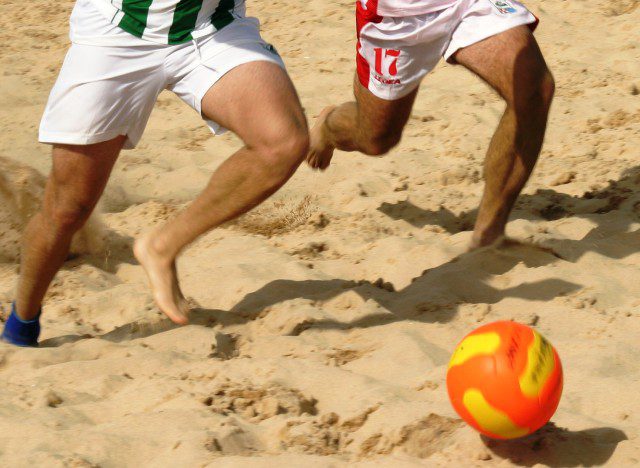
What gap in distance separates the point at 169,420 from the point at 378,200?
2.27m

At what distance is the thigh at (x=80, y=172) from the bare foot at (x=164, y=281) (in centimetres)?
27

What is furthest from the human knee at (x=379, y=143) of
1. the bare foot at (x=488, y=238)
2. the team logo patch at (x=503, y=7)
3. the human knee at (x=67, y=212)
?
the human knee at (x=67, y=212)

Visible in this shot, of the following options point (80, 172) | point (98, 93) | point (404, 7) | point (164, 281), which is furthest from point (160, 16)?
point (404, 7)

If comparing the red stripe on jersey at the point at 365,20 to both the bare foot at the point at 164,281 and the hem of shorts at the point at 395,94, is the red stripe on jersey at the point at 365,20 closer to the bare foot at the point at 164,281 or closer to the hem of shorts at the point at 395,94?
the hem of shorts at the point at 395,94

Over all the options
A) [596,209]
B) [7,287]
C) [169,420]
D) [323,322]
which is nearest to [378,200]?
[596,209]

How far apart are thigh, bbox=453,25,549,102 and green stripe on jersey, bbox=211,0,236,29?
0.95 m

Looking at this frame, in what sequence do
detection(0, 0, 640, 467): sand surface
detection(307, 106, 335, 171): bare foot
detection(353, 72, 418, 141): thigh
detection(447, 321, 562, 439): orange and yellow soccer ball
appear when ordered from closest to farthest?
detection(447, 321, 562, 439): orange and yellow soccer ball → detection(0, 0, 640, 467): sand surface → detection(353, 72, 418, 141): thigh → detection(307, 106, 335, 171): bare foot

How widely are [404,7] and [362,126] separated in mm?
642

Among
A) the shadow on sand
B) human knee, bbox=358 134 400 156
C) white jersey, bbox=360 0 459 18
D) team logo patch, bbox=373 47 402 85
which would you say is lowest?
human knee, bbox=358 134 400 156

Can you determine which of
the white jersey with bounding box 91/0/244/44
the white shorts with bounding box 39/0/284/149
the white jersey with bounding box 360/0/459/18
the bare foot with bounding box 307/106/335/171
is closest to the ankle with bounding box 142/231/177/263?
the white shorts with bounding box 39/0/284/149

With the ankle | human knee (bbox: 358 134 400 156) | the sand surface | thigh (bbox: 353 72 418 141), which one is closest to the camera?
the sand surface

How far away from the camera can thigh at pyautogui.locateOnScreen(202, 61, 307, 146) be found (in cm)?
313

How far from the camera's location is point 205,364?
3.14 meters

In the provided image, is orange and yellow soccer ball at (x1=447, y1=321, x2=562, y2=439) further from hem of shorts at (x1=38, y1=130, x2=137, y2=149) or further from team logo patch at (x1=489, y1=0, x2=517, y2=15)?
team logo patch at (x1=489, y1=0, x2=517, y2=15)
